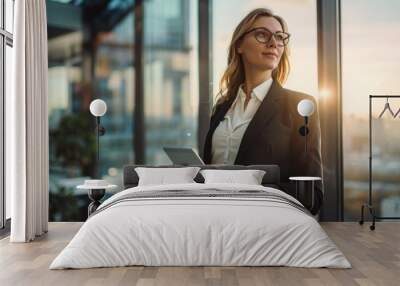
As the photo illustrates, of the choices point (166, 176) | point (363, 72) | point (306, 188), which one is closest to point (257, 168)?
point (306, 188)

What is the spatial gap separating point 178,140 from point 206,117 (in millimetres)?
459

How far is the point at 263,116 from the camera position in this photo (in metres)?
7.28

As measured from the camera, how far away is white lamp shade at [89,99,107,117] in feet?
22.7

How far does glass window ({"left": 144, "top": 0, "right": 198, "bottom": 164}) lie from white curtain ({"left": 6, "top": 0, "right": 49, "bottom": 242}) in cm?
149

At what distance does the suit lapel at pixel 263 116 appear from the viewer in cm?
725

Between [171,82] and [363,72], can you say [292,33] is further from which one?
[171,82]

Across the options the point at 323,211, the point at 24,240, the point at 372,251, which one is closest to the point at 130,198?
the point at 24,240

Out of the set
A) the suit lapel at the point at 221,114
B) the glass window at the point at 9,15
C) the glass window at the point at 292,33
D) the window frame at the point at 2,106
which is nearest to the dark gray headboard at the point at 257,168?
the suit lapel at the point at 221,114

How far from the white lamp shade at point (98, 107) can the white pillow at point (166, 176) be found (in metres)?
0.88

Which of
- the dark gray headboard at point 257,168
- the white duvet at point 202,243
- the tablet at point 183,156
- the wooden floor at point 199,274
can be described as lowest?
the wooden floor at point 199,274

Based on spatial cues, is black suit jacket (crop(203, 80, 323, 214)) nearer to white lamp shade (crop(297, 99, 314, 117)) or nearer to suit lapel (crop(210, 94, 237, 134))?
suit lapel (crop(210, 94, 237, 134))

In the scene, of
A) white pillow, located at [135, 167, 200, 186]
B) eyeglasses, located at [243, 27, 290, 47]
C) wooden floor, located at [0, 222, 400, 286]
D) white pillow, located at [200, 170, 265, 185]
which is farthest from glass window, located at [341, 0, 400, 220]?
wooden floor, located at [0, 222, 400, 286]

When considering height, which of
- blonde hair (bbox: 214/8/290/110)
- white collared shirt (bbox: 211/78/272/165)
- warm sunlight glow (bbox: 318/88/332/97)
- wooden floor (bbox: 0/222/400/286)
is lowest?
wooden floor (bbox: 0/222/400/286)

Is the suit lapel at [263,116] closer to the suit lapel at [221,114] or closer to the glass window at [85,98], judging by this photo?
the suit lapel at [221,114]
